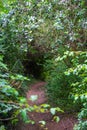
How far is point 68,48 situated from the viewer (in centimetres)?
726

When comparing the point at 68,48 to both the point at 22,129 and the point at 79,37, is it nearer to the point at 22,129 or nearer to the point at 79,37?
the point at 79,37

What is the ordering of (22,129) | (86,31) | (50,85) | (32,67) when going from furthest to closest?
(32,67) < (50,85) < (86,31) < (22,129)

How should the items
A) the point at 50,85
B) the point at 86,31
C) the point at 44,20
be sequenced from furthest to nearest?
1. the point at 44,20
2. the point at 50,85
3. the point at 86,31

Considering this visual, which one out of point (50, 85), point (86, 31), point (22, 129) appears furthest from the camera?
point (50, 85)

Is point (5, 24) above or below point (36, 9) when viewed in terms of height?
below

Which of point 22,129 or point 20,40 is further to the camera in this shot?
point 20,40

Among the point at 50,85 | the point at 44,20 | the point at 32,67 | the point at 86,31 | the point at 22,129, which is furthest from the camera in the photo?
the point at 32,67

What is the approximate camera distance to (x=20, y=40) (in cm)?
778

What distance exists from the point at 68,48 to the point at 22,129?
2542 mm

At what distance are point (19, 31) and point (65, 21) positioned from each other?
146cm

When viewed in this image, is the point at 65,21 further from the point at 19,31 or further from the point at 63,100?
the point at 63,100

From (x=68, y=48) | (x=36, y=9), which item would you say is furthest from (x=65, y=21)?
(x=36, y=9)

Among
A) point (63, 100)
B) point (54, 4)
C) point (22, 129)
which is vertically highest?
point (54, 4)

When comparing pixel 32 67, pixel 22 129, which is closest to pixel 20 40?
pixel 22 129
